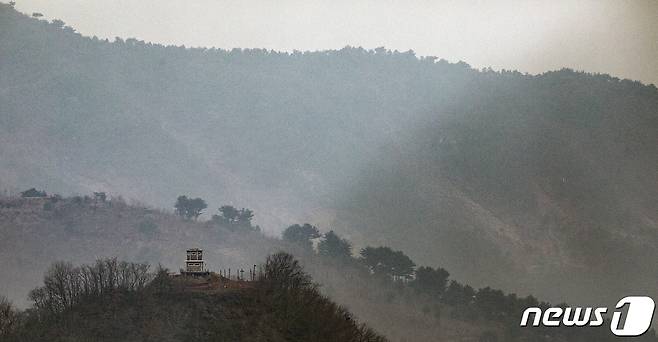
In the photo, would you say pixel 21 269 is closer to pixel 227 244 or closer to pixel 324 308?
pixel 227 244

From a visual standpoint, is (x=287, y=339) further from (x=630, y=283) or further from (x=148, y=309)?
(x=630, y=283)

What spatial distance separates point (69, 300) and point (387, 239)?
115 meters

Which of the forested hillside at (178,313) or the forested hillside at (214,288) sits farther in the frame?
the forested hillside at (214,288)

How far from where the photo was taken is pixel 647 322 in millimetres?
140750

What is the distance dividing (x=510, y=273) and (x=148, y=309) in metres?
114

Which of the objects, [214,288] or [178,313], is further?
[214,288]

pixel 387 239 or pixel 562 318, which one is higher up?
pixel 387 239

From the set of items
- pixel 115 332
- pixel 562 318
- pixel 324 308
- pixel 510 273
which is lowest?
pixel 115 332

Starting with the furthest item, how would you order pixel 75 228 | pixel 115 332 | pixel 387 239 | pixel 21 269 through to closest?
pixel 387 239, pixel 75 228, pixel 21 269, pixel 115 332

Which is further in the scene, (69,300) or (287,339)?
(69,300)

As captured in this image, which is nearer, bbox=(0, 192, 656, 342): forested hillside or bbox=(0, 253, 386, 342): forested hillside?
bbox=(0, 253, 386, 342): forested hillside

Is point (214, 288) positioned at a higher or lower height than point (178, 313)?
higher

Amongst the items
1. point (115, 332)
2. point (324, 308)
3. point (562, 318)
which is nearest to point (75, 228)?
point (562, 318)

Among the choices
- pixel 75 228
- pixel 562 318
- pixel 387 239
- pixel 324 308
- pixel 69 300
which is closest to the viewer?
pixel 69 300
